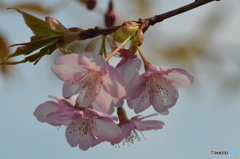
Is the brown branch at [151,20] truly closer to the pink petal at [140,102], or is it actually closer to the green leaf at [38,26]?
the green leaf at [38,26]

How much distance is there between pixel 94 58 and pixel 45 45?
176 mm

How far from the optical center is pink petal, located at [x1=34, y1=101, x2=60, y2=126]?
162 cm

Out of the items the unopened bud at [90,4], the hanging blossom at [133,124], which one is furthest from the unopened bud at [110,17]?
the hanging blossom at [133,124]

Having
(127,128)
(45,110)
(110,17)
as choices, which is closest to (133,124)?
(127,128)

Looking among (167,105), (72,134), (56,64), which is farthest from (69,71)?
(167,105)

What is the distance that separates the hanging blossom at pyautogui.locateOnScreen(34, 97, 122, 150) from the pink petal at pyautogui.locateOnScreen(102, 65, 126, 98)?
0.10 m

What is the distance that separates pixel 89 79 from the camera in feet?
5.33

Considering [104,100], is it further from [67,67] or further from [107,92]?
[67,67]

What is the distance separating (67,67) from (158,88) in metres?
0.38

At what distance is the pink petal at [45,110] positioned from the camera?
1620 mm

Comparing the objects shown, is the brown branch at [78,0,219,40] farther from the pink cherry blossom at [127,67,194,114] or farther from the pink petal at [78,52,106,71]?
the pink cherry blossom at [127,67,194,114]

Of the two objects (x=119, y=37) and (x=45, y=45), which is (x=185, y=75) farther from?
(x=45, y=45)

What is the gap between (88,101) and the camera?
153 centimetres

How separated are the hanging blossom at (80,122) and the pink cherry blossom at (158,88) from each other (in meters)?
0.13
